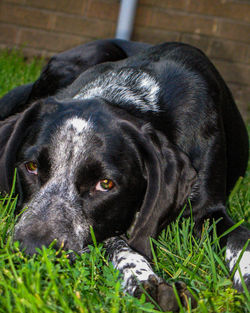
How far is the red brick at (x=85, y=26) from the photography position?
18.9ft

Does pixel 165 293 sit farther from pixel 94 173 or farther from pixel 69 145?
pixel 69 145

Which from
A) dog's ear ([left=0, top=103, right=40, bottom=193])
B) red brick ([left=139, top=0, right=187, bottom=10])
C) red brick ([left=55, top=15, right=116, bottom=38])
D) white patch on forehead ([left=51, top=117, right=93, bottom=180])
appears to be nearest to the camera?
white patch on forehead ([left=51, top=117, right=93, bottom=180])

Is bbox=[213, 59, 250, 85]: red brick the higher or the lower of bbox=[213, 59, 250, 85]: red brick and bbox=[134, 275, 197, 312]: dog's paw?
the higher

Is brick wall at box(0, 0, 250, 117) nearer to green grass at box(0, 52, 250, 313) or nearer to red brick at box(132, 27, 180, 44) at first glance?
red brick at box(132, 27, 180, 44)

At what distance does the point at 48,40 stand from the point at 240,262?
171 inches

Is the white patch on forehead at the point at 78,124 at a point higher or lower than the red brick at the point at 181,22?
lower

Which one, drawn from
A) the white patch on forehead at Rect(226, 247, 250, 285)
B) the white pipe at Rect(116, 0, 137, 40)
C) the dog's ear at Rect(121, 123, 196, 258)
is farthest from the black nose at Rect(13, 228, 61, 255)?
A: the white pipe at Rect(116, 0, 137, 40)

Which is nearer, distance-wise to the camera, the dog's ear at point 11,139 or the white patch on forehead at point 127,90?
the dog's ear at point 11,139

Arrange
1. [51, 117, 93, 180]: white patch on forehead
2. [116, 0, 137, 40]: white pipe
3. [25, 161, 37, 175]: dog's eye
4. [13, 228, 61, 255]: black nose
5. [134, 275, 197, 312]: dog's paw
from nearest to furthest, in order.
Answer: [134, 275, 197, 312]: dog's paw
[13, 228, 61, 255]: black nose
[51, 117, 93, 180]: white patch on forehead
[25, 161, 37, 175]: dog's eye
[116, 0, 137, 40]: white pipe

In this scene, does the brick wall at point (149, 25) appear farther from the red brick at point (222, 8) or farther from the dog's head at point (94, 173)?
the dog's head at point (94, 173)

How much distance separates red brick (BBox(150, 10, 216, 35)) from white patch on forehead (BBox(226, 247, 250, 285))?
3.93 m

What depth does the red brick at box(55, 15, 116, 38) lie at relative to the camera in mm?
5750

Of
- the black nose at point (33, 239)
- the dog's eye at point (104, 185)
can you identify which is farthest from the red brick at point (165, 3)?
the black nose at point (33, 239)

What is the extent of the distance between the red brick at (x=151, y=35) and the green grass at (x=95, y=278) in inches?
143
